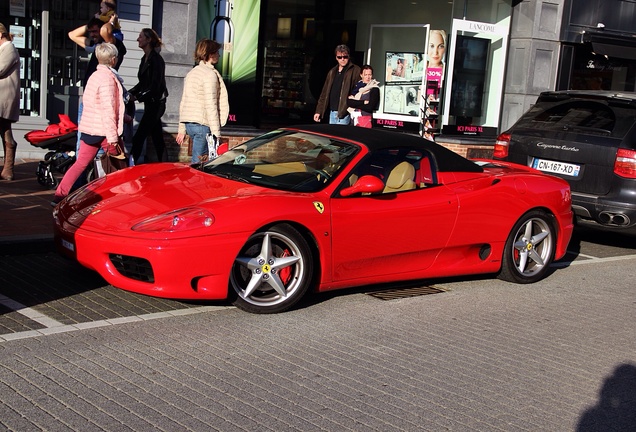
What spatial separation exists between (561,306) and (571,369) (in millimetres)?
1773

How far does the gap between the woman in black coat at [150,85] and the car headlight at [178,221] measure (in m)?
5.20

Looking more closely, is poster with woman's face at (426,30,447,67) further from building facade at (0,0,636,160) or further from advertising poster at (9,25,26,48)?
advertising poster at (9,25,26,48)

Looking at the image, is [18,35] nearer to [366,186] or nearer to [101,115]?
[101,115]

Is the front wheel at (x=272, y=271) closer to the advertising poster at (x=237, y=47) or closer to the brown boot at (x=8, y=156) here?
the brown boot at (x=8, y=156)

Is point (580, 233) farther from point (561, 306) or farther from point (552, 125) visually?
point (561, 306)

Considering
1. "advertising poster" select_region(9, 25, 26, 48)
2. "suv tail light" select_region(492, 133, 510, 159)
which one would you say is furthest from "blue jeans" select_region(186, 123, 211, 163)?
"advertising poster" select_region(9, 25, 26, 48)

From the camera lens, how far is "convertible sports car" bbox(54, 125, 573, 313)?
20.2 ft

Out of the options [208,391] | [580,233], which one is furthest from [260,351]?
[580,233]

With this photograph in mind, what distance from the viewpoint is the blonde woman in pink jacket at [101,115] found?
29.0 feet

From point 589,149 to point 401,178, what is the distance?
3.63 metres

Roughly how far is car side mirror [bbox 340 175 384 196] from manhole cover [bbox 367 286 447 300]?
3.21 ft

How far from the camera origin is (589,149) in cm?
1005

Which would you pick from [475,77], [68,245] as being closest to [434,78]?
[475,77]

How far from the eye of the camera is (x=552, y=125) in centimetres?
1059
